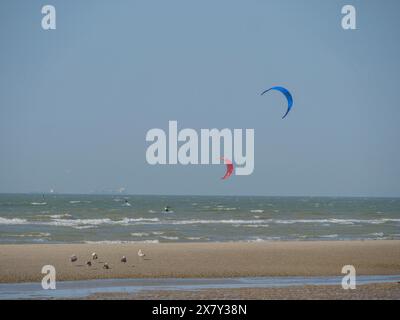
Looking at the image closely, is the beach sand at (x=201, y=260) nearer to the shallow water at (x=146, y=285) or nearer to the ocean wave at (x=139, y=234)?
the shallow water at (x=146, y=285)

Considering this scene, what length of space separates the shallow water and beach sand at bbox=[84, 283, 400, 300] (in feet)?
1.94

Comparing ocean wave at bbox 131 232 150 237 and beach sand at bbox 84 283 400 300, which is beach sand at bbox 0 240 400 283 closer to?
beach sand at bbox 84 283 400 300

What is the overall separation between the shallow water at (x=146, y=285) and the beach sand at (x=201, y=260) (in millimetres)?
765

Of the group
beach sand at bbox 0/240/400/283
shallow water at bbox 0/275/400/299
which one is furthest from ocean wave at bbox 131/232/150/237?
shallow water at bbox 0/275/400/299

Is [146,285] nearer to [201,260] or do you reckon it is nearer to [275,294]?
[275,294]

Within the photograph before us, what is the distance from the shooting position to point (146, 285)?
14164 millimetres

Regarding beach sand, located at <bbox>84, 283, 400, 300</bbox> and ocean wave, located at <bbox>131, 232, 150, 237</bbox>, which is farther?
ocean wave, located at <bbox>131, 232, 150, 237</bbox>

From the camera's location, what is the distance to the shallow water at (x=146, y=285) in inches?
503

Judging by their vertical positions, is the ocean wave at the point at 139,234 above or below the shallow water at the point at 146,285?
below

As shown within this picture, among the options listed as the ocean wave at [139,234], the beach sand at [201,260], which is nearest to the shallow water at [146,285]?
the beach sand at [201,260]

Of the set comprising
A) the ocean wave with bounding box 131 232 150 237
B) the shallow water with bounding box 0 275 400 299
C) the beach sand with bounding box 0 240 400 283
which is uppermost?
the shallow water with bounding box 0 275 400 299

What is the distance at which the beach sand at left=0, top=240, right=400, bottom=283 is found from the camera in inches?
640

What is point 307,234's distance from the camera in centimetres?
3256
